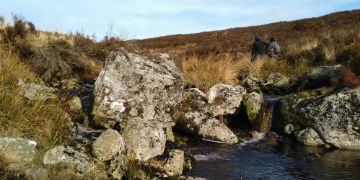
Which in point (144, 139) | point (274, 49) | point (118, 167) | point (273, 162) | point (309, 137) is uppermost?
point (274, 49)

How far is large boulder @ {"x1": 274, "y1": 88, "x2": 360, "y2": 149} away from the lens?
638 centimetres

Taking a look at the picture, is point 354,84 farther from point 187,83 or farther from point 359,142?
point 187,83

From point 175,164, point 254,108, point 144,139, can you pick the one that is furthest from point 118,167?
point 254,108

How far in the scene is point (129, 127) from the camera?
480 centimetres

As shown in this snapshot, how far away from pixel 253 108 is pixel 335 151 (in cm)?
225

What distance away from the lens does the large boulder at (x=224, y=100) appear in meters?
7.51

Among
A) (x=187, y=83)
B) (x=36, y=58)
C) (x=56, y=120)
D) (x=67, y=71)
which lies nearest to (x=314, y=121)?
(x=187, y=83)

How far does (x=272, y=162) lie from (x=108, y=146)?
3064 mm

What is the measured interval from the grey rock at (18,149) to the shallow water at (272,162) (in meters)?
2.38

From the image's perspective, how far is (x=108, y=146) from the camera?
420 centimetres

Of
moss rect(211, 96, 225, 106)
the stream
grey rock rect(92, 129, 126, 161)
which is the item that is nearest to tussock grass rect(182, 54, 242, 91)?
moss rect(211, 96, 225, 106)

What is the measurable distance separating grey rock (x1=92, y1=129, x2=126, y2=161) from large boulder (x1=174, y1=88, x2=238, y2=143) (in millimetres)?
2561

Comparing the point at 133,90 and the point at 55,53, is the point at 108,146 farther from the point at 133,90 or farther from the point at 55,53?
the point at 55,53

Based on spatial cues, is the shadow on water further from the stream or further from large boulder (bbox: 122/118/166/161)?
large boulder (bbox: 122/118/166/161)
